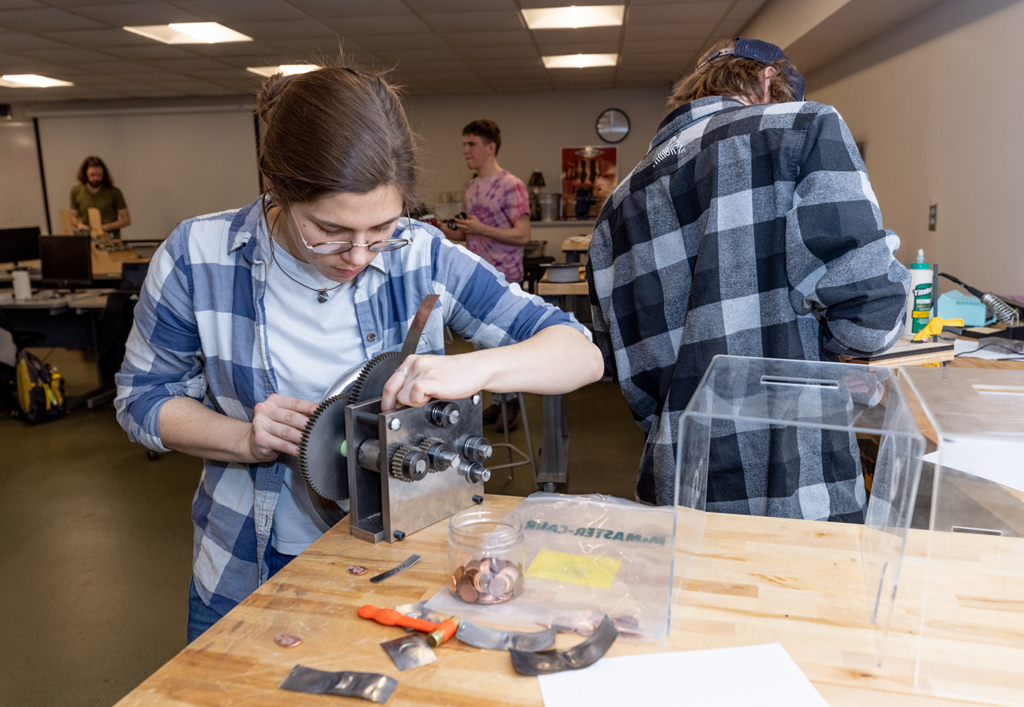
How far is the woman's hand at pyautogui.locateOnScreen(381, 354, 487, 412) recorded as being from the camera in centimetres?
92

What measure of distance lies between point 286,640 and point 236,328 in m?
0.51

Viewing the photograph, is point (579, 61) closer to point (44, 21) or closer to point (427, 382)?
point (44, 21)

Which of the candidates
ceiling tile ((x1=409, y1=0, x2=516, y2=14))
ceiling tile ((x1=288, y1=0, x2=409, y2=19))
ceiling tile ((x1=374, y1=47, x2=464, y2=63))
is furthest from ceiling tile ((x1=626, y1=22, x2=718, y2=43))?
ceiling tile ((x1=288, y1=0, x2=409, y2=19))

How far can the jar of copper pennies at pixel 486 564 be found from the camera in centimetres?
81

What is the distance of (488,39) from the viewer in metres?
5.84

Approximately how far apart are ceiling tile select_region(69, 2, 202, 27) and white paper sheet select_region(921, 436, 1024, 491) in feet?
17.4

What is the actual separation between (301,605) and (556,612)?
0.95 feet

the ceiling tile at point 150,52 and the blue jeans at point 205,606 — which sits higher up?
the ceiling tile at point 150,52

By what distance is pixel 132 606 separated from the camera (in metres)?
2.36

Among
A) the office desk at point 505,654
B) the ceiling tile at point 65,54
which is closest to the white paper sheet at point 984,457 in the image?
the office desk at point 505,654

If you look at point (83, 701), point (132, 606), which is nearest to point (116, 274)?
point (132, 606)

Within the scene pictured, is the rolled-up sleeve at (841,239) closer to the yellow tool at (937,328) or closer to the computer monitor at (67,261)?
the yellow tool at (937,328)

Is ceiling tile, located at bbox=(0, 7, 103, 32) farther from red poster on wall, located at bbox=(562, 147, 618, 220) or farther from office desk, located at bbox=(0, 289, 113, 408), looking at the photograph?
red poster on wall, located at bbox=(562, 147, 618, 220)

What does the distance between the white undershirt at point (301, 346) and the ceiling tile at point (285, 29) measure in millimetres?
4752
